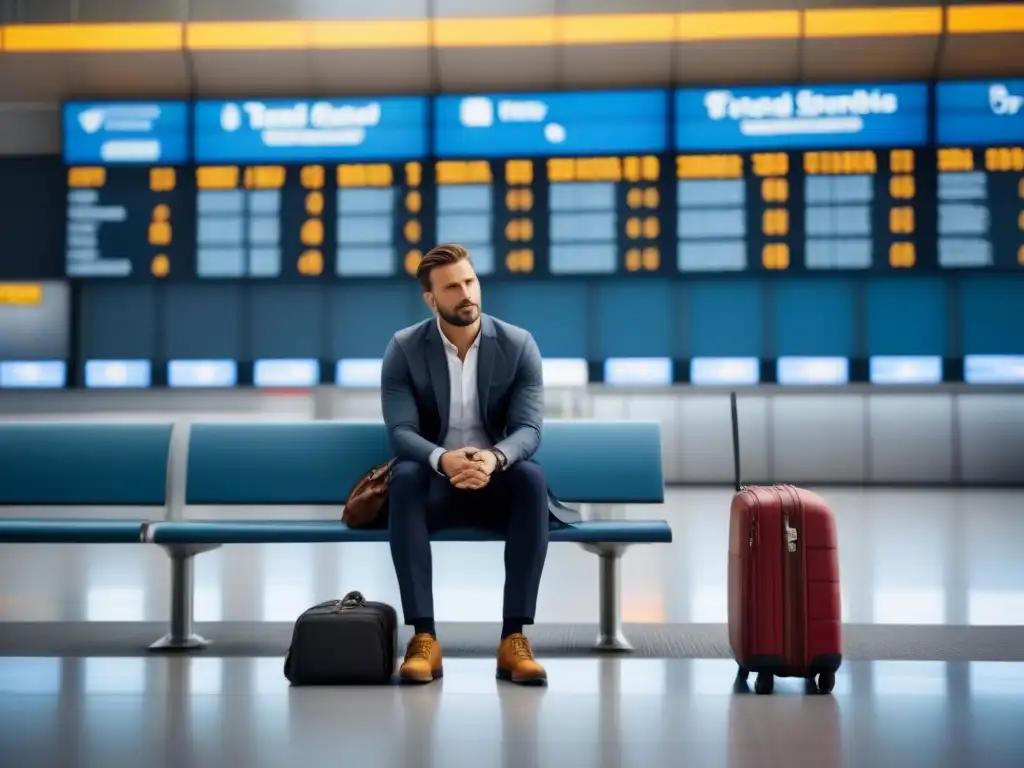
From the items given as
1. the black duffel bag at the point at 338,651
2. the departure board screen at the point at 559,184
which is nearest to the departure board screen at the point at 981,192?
the departure board screen at the point at 559,184

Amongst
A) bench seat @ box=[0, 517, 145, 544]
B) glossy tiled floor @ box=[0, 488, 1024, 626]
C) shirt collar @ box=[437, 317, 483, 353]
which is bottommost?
glossy tiled floor @ box=[0, 488, 1024, 626]

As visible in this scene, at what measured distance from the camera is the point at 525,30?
1088 cm

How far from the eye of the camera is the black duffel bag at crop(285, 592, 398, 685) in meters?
3.21

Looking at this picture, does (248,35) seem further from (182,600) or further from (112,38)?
(182,600)

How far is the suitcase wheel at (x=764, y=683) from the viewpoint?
10.2 feet

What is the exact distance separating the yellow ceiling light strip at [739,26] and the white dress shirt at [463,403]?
798 cm

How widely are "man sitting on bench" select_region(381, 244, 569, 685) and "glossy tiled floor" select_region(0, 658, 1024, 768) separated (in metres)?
0.26

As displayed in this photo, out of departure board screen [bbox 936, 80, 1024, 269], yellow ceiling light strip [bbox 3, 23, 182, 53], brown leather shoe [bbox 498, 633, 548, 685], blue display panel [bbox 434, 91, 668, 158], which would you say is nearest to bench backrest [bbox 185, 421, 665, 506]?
brown leather shoe [bbox 498, 633, 548, 685]

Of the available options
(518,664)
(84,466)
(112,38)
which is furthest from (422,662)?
(112,38)

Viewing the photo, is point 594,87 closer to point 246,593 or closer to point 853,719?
point 246,593

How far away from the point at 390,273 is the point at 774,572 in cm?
779

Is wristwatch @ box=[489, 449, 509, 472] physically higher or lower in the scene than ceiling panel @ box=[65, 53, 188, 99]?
lower

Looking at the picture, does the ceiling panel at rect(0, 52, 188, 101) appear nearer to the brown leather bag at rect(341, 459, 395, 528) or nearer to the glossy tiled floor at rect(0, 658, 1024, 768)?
the brown leather bag at rect(341, 459, 395, 528)

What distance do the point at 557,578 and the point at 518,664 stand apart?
7.74ft
